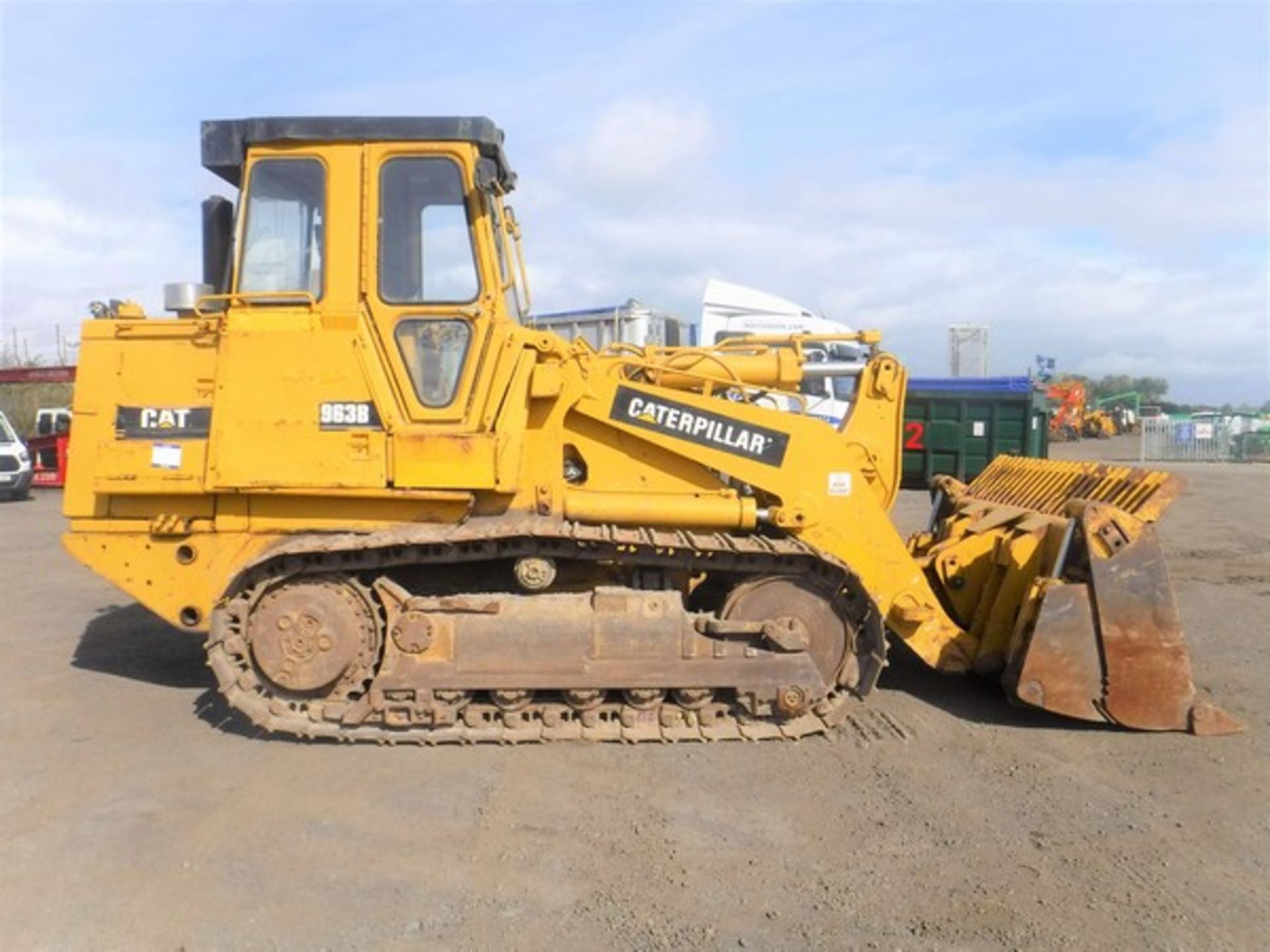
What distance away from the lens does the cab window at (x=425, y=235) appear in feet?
18.8

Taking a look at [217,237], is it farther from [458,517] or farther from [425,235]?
[458,517]

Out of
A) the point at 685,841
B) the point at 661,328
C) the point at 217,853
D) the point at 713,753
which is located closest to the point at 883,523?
the point at 713,753

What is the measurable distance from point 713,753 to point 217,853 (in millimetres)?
2423

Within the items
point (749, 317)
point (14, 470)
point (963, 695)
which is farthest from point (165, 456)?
point (14, 470)

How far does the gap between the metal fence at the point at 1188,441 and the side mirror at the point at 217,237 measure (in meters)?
34.0

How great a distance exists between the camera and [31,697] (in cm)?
650

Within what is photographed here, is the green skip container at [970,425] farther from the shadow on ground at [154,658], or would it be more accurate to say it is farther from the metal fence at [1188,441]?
the metal fence at [1188,441]

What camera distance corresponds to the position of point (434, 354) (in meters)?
5.69

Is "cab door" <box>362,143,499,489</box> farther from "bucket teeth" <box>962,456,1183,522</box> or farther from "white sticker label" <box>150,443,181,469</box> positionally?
"bucket teeth" <box>962,456,1183,522</box>

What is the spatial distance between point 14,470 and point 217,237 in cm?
1770

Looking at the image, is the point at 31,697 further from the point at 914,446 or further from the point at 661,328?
the point at 914,446

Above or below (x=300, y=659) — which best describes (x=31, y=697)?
below

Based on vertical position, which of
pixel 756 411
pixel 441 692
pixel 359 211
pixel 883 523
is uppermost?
pixel 359 211

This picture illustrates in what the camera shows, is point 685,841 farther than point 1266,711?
No
